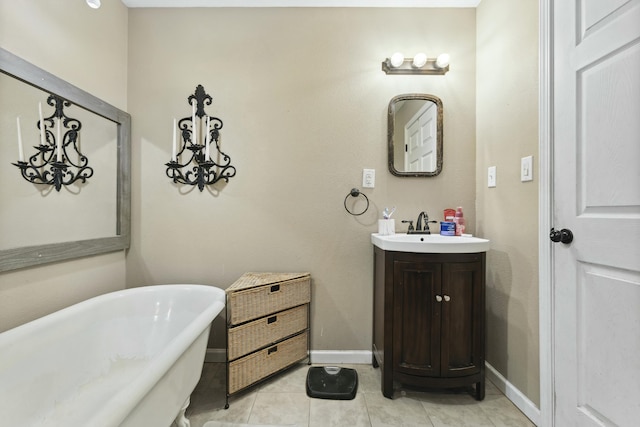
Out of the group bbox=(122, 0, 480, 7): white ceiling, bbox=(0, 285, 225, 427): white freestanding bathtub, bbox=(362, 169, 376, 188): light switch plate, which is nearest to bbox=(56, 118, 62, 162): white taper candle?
bbox=(0, 285, 225, 427): white freestanding bathtub

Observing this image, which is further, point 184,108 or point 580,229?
point 184,108

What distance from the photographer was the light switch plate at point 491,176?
1.66 meters

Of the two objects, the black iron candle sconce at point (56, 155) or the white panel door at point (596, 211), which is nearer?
the white panel door at point (596, 211)

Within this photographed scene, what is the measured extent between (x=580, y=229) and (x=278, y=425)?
1.62 meters

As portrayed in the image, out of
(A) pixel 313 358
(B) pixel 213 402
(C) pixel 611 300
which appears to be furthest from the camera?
(A) pixel 313 358

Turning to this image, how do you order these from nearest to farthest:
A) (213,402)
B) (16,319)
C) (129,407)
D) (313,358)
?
1. (129,407)
2. (16,319)
3. (213,402)
4. (313,358)

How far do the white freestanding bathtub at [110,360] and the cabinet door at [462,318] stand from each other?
3.93 ft

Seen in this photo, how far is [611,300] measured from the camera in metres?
0.96

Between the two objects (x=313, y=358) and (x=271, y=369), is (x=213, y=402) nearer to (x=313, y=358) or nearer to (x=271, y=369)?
(x=271, y=369)

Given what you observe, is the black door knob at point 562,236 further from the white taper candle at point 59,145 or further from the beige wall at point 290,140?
the white taper candle at point 59,145

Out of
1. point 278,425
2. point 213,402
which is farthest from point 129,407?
point 213,402

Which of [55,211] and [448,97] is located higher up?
[448,97]

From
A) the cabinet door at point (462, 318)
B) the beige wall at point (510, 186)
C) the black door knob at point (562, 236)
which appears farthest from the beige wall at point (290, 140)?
the black door knob at point (562, 236)

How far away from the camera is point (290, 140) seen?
6.13ft
